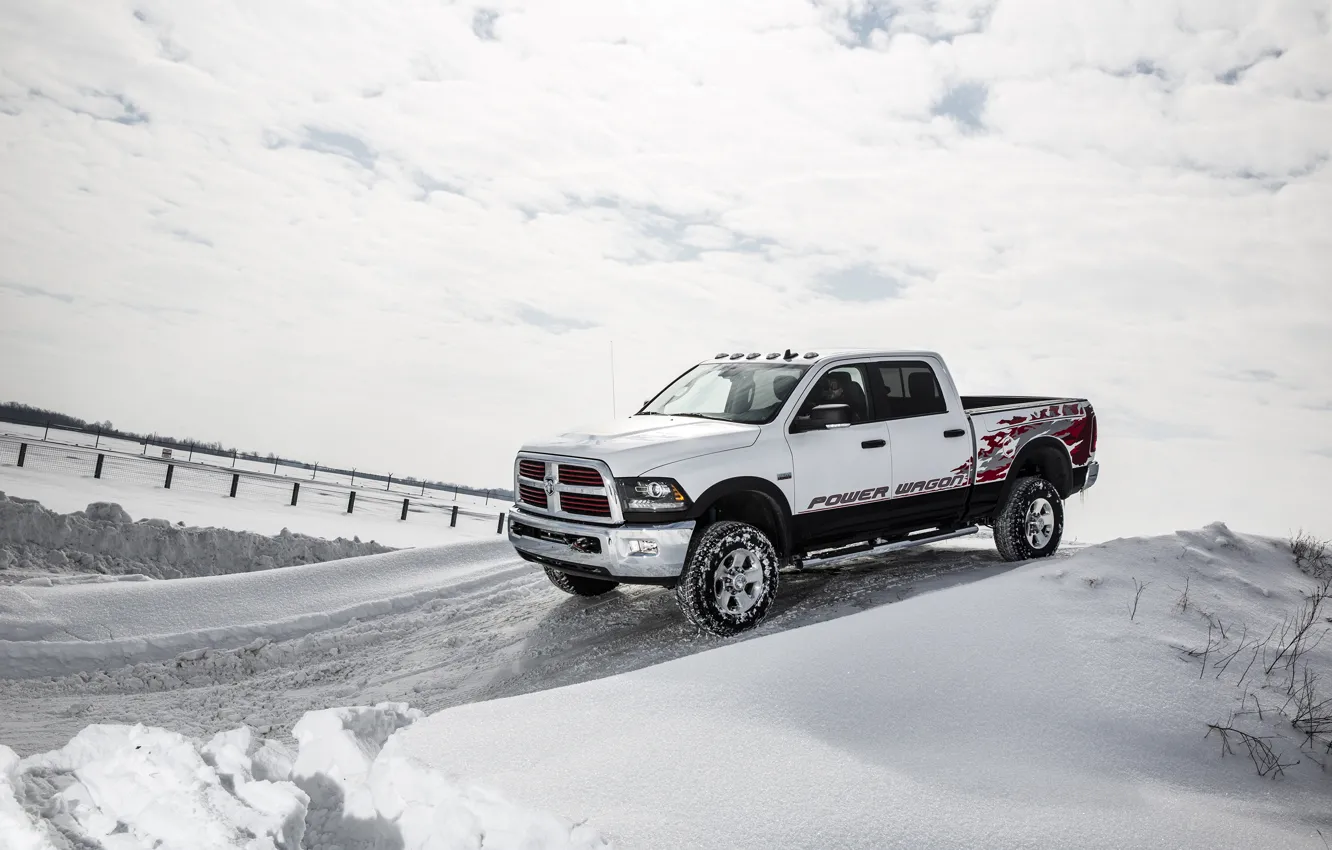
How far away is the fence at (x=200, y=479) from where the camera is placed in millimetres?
25688

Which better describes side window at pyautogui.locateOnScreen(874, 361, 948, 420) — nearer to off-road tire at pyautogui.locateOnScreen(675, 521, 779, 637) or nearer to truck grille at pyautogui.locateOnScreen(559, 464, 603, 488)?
off-road tire at pyautogui.locateOnScreen(675, 521, 779, 637)

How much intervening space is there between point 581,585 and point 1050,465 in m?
4.77

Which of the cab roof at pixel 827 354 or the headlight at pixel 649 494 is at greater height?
the cab roof at pixel 827 354

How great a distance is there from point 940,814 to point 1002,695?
1.63m

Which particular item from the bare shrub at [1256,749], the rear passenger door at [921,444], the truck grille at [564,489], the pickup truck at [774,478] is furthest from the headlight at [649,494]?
the bare shrub at [1256,749]

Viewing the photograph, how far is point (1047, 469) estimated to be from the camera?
31.2ft

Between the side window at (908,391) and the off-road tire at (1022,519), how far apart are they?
4.14 ft

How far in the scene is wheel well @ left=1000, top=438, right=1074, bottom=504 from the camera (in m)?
9.24

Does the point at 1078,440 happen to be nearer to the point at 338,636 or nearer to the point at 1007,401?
the point at 1007,401

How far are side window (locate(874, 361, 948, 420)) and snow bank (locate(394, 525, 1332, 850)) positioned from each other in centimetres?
175

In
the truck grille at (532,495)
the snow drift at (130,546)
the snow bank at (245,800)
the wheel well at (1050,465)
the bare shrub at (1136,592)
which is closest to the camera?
the snow bank at (245,800)

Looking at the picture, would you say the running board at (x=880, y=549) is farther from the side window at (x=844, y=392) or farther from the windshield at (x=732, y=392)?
the windshield at (x=732, y=392)

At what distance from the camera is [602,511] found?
6918 millimetres

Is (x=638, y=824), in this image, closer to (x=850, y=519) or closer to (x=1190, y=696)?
(x=1190, y=696)
